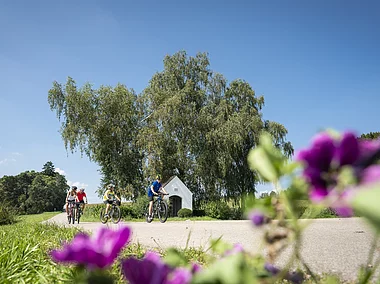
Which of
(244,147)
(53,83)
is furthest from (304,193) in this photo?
(53,83)

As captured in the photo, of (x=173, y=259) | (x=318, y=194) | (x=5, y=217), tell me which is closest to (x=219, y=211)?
(x=5, y=217)

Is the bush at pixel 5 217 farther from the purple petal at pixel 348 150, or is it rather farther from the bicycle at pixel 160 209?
the purple petal at pixel 348 150

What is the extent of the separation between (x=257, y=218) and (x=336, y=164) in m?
0.13

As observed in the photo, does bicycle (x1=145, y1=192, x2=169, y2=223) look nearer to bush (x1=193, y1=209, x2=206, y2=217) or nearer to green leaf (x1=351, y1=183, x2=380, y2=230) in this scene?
bush (x1=193, y1=209, x2=206, y2=217)

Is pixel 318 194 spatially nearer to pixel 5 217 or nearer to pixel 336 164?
pixel 336 164

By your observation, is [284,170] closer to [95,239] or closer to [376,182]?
[376,182]

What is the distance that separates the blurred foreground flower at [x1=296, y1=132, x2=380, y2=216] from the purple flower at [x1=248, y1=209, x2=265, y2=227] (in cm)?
8

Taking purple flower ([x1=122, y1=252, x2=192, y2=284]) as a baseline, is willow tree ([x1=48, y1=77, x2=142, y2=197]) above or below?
above

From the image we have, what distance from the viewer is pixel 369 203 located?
1.05ft

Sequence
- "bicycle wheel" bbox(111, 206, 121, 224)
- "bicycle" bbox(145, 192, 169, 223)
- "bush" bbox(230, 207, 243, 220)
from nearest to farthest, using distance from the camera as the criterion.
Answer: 1. "bicycle" bbox(145, 192, 169, 223)
2. "bicycle wheel" bbox(111, 206, 121, 224)
3. "bush" bbox(230, 207, 243, 220)

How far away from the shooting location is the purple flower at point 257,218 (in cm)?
50

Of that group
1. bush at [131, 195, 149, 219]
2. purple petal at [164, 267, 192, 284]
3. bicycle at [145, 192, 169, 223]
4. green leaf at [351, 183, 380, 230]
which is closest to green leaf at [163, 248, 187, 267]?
purple petal at [164, 267, 192, 284]

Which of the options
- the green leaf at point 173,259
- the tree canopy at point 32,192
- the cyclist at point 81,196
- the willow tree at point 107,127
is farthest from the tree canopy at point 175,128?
the tree canopy at point 32,192

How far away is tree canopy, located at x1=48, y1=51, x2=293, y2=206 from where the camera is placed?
A: 23203 mm
